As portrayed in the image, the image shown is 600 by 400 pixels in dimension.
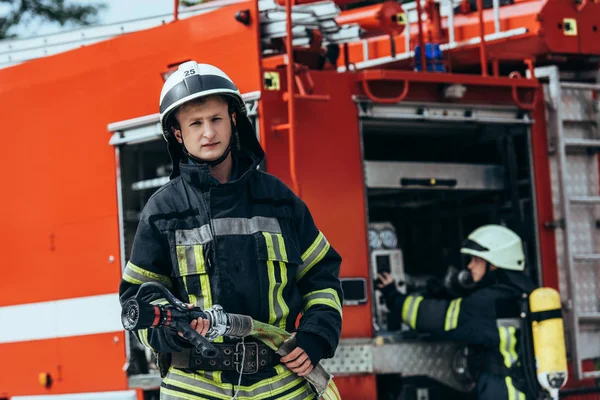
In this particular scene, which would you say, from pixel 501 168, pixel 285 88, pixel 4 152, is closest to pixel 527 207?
pixel 501 168

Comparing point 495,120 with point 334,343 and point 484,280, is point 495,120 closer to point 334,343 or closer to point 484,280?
point 484,280

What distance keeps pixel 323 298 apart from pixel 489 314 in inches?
98.4

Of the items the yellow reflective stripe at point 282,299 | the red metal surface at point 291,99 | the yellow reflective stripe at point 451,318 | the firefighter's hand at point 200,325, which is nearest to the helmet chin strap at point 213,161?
the yellow reflective stripe at point 282,299

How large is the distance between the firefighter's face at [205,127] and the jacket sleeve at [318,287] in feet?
1.10

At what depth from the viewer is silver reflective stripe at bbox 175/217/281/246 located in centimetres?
329

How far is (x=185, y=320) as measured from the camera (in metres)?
3.09

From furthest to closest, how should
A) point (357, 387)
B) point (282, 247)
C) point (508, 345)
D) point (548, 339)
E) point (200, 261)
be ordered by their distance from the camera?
point (508, 345) < point (548, 339) < point (357, 387) < point (282, 247) < point (200, 261)

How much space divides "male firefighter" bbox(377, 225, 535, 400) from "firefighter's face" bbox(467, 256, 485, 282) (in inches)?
1.5

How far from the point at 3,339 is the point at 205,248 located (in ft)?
11.4

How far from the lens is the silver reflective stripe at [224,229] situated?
3.29 meters

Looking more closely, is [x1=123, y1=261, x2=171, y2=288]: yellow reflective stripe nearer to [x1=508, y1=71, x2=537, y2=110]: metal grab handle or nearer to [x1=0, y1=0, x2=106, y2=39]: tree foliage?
[x1=508, y1=71, x2=537, y2=110]: metal grab handle

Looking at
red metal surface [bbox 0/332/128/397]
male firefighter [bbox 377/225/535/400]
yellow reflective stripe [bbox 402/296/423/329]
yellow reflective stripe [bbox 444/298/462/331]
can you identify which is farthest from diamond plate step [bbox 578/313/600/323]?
red metal surface [bbox 0/332/128/397]

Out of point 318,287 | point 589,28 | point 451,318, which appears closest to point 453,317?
point 451,318

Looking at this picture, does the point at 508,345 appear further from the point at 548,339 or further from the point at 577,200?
the point at 577,200
